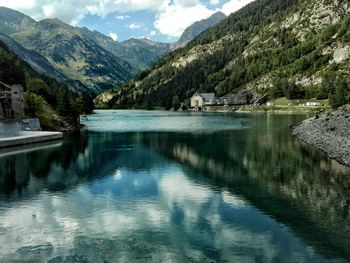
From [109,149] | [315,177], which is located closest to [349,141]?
[315,177]

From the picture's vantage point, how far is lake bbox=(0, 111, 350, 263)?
958 inches

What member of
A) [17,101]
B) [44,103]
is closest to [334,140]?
[17,101]

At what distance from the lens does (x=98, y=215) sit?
32000 millimetres

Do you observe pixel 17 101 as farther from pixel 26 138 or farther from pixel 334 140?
pixel 334 140

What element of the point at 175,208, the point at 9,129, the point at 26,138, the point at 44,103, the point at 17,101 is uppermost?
the point at 17,101

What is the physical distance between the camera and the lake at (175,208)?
79.9 feet

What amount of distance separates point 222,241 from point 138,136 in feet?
234

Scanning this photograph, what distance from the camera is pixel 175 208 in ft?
111

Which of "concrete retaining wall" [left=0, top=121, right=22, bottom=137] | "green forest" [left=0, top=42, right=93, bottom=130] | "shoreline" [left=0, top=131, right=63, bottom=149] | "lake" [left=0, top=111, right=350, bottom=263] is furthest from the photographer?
"green forest" [left=0, top=42, right=93, bottom=130]

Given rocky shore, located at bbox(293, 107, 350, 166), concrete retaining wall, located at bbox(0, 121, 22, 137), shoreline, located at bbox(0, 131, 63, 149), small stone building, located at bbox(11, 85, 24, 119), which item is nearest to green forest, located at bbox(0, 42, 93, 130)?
small stone building, located at bbox(11, 85, 24, 119)

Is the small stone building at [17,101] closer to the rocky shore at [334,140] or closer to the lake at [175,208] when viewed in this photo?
the lake at [175,208]

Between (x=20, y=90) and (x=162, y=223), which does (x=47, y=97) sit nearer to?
(x=20, y=90)

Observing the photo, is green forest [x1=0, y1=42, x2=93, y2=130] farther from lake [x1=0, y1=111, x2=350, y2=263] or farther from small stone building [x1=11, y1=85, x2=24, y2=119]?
lake [x1=0, y1=111, x2=350, y2=263]

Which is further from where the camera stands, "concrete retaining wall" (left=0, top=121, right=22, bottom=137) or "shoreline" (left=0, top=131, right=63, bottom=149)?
"concrete retaining wall" (left=0, top=121, right=22, bottom=137)
